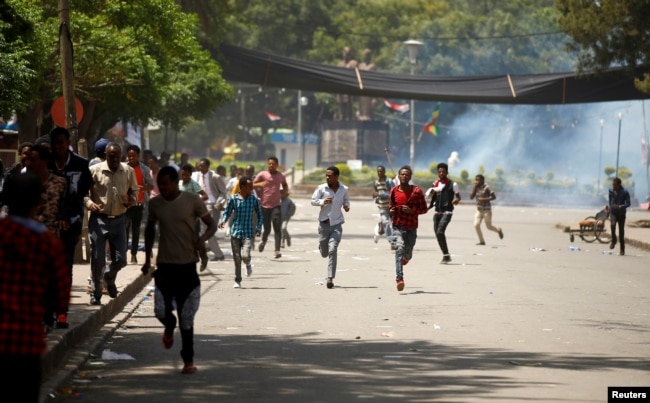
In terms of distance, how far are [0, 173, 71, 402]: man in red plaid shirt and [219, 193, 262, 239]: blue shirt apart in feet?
40.6

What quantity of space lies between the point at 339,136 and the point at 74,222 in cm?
8335

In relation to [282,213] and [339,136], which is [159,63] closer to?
[282,213]

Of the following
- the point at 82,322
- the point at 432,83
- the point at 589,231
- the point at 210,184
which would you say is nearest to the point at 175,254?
the point at 82,322

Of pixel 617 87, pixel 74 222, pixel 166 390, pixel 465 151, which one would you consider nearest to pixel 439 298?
pixel 74 222

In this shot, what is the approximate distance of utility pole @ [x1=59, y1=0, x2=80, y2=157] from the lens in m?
18.0

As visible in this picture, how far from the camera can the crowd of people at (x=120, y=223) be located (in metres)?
6.04

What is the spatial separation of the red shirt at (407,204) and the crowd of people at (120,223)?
0.01 m

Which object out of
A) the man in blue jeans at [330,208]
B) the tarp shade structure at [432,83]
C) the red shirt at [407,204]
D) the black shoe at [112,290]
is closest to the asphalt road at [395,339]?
the black shoe at [112,290]

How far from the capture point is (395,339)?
40.3ft

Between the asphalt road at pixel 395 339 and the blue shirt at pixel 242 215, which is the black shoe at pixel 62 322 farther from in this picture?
the blue shirt at pixel 242 215

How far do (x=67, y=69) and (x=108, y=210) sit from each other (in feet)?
15.5

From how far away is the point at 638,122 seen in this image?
95812mm

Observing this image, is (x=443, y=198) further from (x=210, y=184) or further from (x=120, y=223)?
(x=120, y=223)

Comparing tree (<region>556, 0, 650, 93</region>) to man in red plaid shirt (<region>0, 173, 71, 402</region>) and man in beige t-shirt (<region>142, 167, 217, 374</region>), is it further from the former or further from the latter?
man in red plaid shirt (<region>0, 173, 71, 402</region>)
